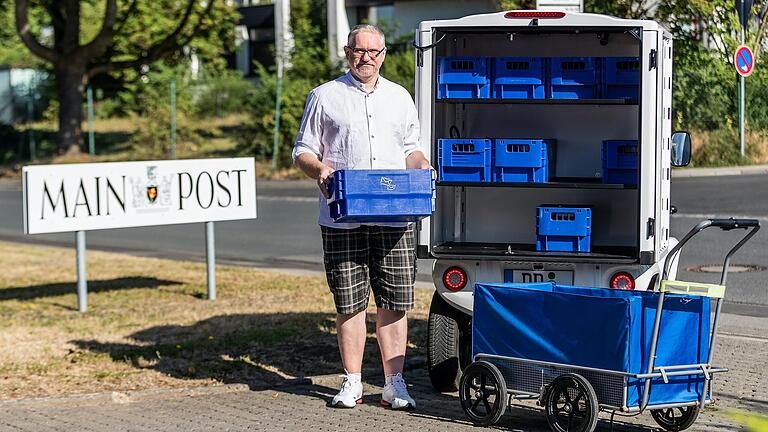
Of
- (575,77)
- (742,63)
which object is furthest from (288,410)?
(742,63)

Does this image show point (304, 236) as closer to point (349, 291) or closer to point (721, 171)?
point (721, 171)

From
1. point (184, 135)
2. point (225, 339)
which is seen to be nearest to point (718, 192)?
point (225, 339)

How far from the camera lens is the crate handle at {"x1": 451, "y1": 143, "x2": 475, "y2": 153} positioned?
7.54 metres

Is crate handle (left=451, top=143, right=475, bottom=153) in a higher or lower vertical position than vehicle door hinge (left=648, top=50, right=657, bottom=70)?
lower

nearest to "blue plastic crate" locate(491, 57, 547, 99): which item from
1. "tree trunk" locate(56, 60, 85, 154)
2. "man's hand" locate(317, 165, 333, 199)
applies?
"man's hand" locate(317, 165, 333, 199)

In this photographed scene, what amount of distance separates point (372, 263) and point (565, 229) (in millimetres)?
1192

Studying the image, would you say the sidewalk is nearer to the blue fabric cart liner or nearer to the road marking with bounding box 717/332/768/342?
the blue fabric cart liner

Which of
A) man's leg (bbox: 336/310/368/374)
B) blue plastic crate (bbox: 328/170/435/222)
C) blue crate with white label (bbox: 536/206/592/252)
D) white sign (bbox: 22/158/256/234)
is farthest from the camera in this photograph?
white sign (bbox: 22/158/256/234)

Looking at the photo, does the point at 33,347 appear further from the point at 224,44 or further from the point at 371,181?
the point at 224,44

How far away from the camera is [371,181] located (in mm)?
6520

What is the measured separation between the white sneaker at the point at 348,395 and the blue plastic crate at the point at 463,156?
1328 millimetres

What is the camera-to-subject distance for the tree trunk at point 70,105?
127 ft

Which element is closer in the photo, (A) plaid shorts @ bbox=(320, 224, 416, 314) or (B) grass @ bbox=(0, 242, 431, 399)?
(A) plaid shorts @ bbox=(320, 224, 416, 314)

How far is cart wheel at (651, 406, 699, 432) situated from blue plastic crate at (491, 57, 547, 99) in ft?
7.10
